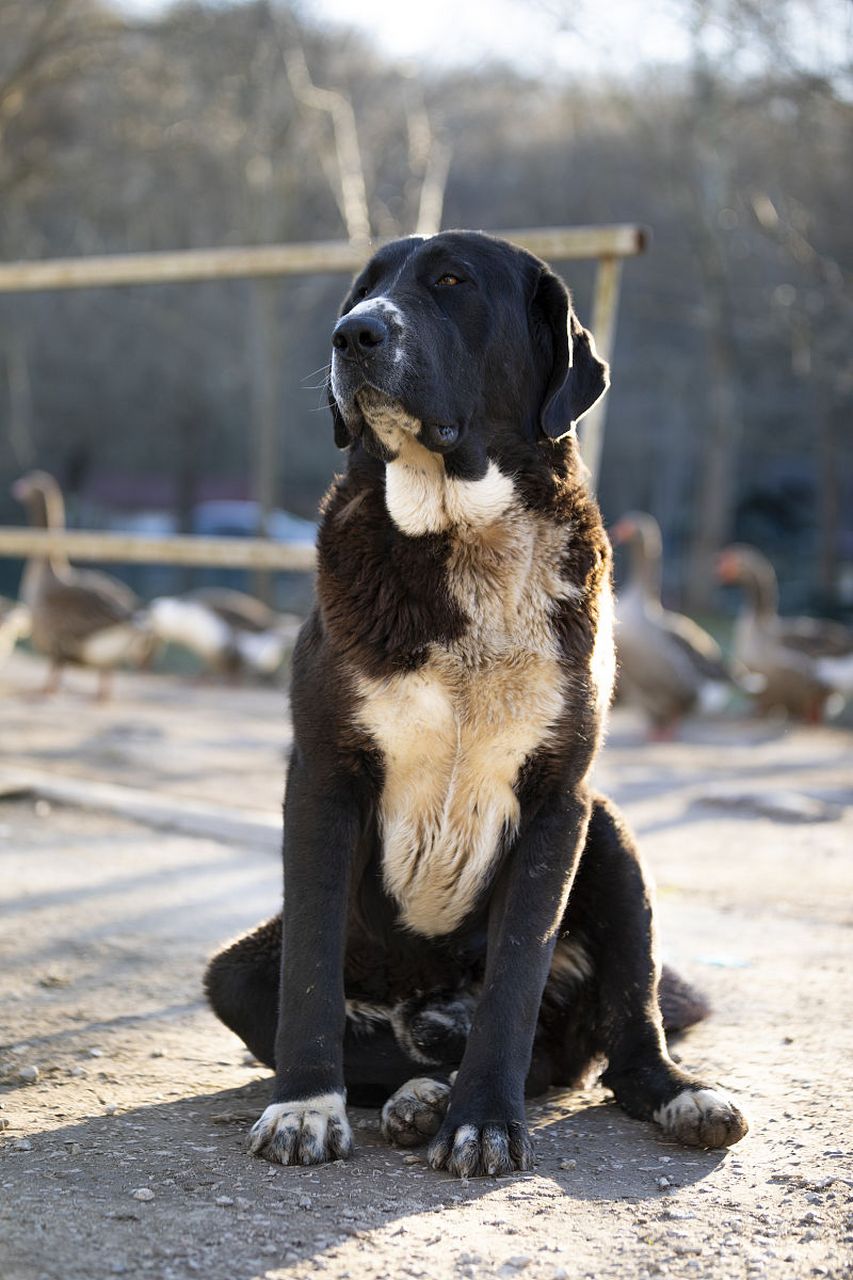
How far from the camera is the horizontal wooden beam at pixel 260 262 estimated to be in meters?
5.38

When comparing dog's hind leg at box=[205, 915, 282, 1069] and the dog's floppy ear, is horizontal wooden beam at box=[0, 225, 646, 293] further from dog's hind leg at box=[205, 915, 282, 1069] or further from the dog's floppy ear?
dog's hind leg at box=[205, 915, 282, 1069]

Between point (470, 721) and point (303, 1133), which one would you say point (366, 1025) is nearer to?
point (303, 1133)

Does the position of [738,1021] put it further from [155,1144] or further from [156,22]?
[156,22]

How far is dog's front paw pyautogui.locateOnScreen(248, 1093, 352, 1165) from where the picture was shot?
8.50 ft

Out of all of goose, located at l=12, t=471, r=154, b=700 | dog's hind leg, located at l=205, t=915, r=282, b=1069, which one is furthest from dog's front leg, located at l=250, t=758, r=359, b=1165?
goose, located at l=12, t=471, r=154, b=700

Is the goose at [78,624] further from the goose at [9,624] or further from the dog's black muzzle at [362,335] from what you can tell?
the dog's black muzzle at [362,335]

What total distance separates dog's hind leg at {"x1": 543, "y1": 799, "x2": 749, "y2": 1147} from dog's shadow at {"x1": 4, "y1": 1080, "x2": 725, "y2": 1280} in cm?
10

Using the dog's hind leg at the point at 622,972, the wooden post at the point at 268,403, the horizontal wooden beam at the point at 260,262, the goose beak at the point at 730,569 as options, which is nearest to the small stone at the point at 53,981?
the dog's hind leg at the point at 622,972

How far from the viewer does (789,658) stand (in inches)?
504

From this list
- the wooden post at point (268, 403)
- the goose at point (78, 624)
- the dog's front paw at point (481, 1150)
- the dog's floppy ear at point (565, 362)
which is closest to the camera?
the dog's front paw at point (481, 1150)

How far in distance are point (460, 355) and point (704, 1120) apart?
166cm

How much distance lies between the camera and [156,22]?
49.3 feet

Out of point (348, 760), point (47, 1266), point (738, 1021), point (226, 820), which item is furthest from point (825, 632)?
point (47, 1266)

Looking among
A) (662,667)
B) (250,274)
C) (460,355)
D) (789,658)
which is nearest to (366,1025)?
(460,355)
